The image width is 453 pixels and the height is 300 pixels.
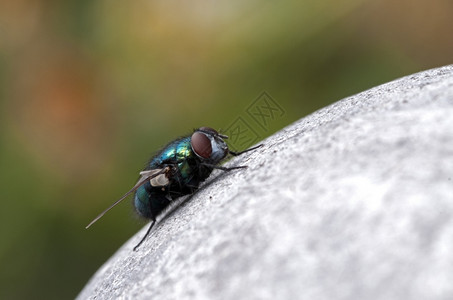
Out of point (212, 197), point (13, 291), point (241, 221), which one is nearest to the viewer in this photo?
point (241, 221)

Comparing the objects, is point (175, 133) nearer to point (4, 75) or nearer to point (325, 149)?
point (4, 75)

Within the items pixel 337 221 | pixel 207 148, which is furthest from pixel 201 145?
pixel 337 221

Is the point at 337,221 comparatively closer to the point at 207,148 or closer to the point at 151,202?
the point at 207,148

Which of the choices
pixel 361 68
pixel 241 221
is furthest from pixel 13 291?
pixel 241 221

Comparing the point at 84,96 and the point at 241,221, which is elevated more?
the point at 84,96

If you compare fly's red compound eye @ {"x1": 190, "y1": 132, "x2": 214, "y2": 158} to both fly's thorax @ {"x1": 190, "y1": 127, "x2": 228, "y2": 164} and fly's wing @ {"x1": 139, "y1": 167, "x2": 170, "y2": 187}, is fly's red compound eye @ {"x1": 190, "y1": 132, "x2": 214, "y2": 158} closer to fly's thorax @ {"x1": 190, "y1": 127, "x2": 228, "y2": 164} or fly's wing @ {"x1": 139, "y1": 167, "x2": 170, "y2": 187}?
fly's thorax @ {"x1": 190, "y1": 127, "x2": 228, "y2": 164}

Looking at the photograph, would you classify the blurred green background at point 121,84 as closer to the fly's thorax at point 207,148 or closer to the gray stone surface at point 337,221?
the fly's thorax at point 207,148

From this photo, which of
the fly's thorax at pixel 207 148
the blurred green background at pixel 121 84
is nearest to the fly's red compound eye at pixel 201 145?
the fly's thorax at pixel 207 148
